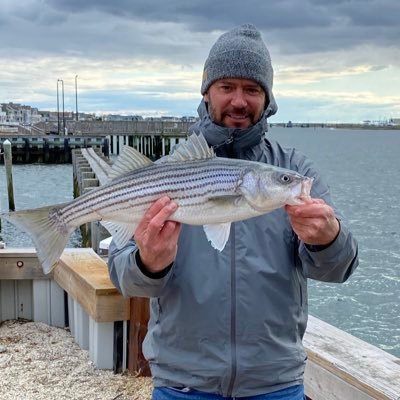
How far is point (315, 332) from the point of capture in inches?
157

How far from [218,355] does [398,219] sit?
85.6ft

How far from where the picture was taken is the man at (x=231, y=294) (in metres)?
2.63

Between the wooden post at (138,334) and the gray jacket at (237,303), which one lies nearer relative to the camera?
the gray jacket at (237,303)

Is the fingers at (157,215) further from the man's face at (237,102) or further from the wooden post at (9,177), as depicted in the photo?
the wooden post at (9,177)

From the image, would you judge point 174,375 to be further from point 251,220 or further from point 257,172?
point 257,172

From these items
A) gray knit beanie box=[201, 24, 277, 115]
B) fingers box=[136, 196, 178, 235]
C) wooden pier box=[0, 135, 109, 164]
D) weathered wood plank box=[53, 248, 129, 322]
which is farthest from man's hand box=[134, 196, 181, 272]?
wooden pier box=[0, 135, 109, 164]

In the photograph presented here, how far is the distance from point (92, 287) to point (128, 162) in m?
2.45

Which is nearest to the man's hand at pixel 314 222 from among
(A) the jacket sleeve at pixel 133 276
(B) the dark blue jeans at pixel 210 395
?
(A) the jacket sleeve at pixel 133 276

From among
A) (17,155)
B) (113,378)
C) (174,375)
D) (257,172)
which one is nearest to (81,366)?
(113,378)

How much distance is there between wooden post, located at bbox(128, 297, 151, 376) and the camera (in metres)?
5.16

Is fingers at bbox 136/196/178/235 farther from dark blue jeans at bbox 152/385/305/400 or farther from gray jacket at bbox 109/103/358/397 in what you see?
dark blue jeans at bbox 152/385/305/400

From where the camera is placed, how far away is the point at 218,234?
2.60 meters

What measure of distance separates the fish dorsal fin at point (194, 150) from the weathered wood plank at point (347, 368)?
1536 millimetres

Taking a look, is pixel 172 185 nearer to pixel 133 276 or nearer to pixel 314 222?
pixel 133 276
